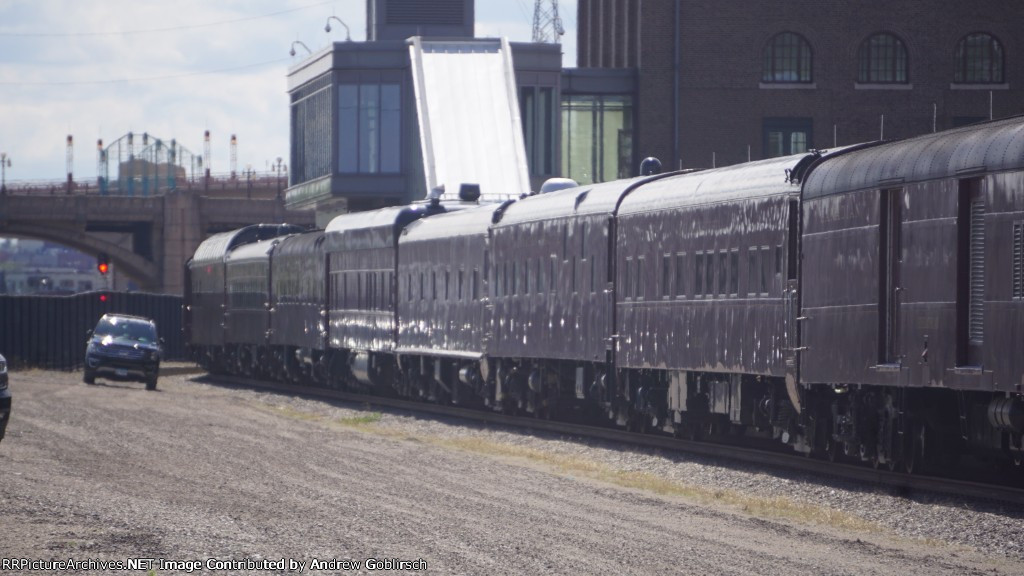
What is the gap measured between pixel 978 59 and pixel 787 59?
753 cm

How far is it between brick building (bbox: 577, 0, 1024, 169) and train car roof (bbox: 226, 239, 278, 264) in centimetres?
1974

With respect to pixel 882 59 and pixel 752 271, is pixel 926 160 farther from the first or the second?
pixel 882 59

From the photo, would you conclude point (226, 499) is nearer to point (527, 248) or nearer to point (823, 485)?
point (823, 485)

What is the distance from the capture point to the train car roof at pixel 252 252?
5128cm

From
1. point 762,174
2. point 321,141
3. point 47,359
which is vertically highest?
point 321,141

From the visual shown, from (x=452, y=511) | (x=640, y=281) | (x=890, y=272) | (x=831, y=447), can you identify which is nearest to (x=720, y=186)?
(x=640, y=281)

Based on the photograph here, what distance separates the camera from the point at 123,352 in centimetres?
4522

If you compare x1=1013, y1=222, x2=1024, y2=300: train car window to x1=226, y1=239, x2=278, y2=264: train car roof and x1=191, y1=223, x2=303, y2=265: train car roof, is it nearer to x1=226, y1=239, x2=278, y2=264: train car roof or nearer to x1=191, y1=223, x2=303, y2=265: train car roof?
x1=226, y1=239, x2=278, y2=264: train car roof

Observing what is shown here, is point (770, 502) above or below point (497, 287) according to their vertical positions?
below

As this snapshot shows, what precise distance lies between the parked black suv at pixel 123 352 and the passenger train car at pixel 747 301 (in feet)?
21.2

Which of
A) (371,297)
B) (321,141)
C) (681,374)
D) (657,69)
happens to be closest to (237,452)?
(681,374)

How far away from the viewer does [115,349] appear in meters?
45.4

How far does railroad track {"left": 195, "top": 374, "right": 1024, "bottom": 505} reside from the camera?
17.1 meters

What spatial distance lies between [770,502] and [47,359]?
4198 cm
